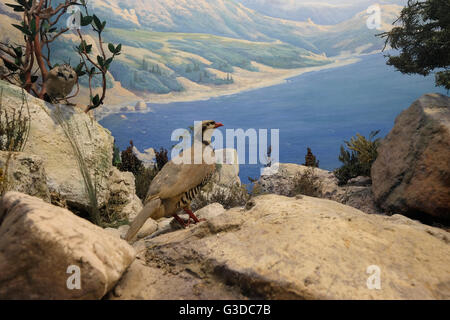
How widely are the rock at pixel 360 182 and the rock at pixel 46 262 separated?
6450mm

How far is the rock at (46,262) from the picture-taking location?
2.00m

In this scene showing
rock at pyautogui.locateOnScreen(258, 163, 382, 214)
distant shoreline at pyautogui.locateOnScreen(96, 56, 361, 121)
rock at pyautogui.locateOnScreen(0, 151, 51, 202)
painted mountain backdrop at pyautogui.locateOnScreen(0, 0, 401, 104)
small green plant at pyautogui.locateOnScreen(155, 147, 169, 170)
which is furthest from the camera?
painted mountain backdrop at pyautogui.locateOnScreen(0, 0, 401, 104)

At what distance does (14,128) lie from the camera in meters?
5.13

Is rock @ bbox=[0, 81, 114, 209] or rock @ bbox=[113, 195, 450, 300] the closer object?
rock @ bbox=[113, 195, 450, 300]

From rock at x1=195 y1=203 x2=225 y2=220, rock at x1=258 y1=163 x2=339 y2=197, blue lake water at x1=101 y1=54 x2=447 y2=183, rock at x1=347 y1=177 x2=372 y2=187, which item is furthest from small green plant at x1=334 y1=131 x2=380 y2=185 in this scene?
rock at x1=195 y1=203 x2=225 y2=220

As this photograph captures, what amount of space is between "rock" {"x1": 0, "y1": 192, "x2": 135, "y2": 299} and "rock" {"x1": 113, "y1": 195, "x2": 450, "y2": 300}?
32cm

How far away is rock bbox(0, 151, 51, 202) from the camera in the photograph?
161 inches

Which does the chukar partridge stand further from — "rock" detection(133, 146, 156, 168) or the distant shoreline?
the distant shoreline

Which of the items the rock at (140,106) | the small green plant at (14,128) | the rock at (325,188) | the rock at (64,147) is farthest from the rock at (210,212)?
the rock at (140,106)

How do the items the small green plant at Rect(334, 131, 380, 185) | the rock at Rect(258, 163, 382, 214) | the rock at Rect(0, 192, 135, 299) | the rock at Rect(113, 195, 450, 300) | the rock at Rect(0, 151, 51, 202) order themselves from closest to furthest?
the rock at Rect(0, 192, 135, 299) < the rock at Rect(113, 195, 450, 300) < the rock at Rect(0, 151, 51, 202) < the rock at Rect(258, 163, 382, 214) < the small green plant at Rect(334, 131, 380, 185)

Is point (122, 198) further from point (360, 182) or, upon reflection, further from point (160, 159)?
point (360, 182)

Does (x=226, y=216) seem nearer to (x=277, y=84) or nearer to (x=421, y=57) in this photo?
(x=421, y=57)

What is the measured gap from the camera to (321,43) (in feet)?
43.7
